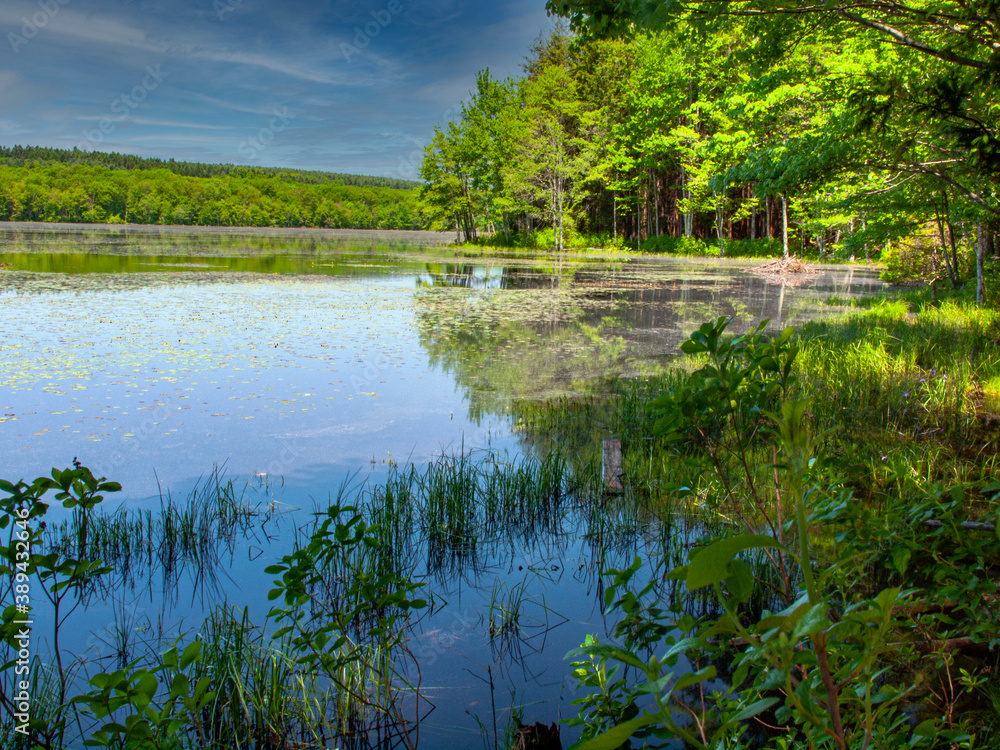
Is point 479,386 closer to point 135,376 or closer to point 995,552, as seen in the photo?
point 135,376

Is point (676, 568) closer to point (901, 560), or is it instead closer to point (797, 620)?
point (797, 620)

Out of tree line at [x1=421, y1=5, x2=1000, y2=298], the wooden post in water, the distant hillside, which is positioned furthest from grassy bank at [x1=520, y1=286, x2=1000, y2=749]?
the distant hillside

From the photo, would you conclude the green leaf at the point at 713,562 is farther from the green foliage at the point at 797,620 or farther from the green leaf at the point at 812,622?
the green leaf at the point at 812,622

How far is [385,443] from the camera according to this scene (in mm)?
5379

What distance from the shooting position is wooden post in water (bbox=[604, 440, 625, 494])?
456 cm

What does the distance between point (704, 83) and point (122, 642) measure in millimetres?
33780

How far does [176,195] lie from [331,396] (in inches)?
3896

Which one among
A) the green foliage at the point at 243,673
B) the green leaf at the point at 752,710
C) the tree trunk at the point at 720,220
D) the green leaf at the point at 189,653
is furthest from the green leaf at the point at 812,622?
the tree trunk at the point at 720,220

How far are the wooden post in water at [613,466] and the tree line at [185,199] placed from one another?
63149 millimetres

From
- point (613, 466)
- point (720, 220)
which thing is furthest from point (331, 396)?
point (720, 220)

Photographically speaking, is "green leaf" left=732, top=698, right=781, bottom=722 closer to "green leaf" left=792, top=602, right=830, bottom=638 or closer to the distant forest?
"green leaf" left=792, top=602, right=830, bottom=638

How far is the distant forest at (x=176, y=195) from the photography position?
81.2 meters

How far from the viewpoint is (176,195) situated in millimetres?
90938

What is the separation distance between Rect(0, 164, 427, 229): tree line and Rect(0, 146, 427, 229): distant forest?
0.13m
